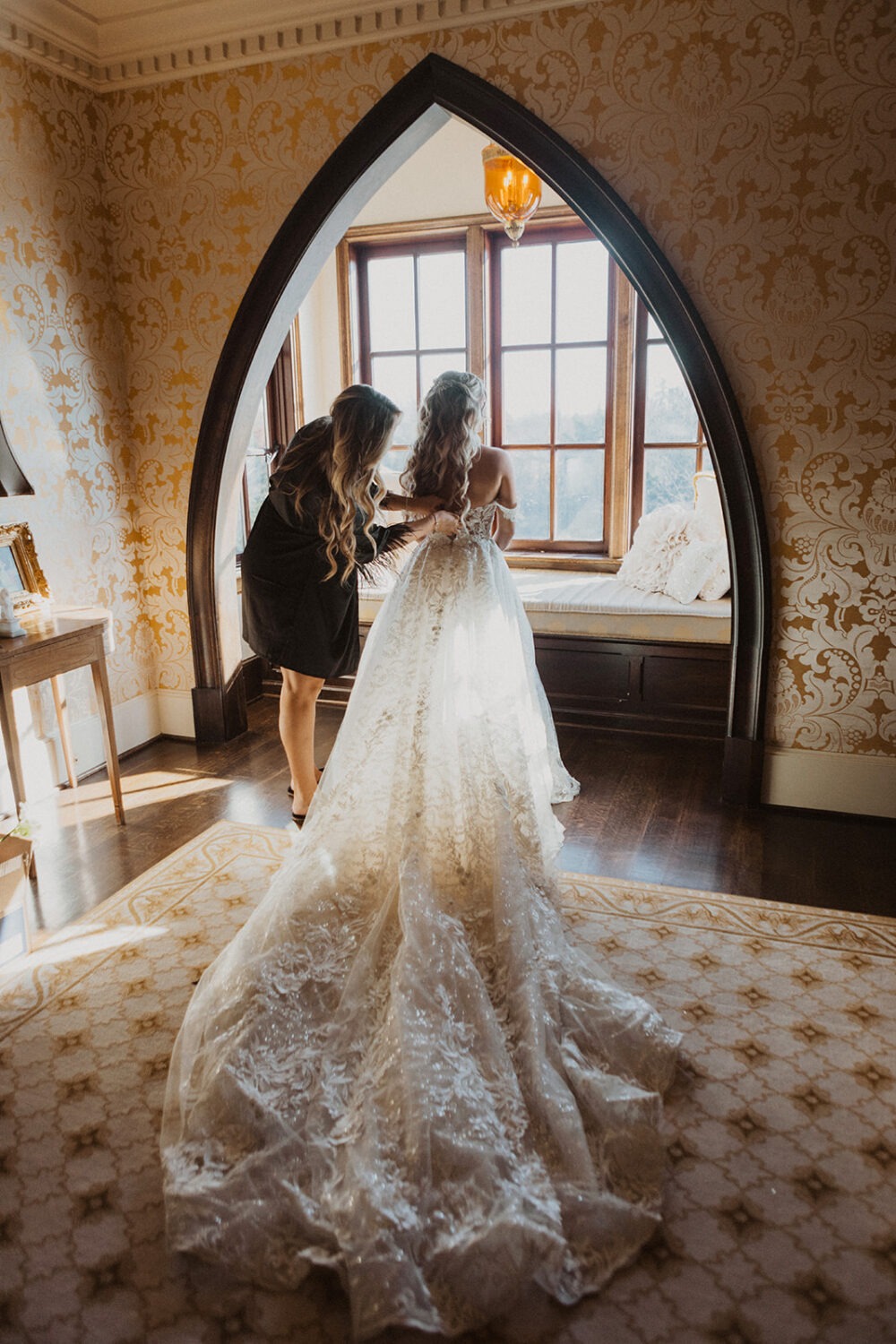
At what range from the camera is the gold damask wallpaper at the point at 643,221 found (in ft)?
9.77

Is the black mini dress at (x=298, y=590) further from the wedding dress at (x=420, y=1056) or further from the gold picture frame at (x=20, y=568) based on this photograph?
the gold picture frame at (x=20, y=568)

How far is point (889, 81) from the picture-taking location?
286cm

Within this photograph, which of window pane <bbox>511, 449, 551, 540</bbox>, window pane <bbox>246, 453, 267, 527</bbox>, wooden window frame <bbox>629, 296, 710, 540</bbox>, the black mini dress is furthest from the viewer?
window pane <bbox>511, 449, 551, 540</bbox>

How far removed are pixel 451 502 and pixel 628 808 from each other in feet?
4.61

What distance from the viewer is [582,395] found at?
17.7 ft

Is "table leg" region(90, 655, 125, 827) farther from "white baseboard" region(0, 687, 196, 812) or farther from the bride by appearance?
the bride

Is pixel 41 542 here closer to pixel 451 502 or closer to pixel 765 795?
pixel 451 502

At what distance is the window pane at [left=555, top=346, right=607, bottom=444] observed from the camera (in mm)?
5344

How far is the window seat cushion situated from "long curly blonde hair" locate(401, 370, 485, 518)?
1488 millimetres

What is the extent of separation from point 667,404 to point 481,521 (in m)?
2.64

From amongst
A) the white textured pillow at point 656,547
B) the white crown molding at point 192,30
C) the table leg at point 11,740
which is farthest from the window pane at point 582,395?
the table leg at point 11,740

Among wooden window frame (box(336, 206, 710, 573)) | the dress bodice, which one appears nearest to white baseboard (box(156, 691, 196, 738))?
the dress bodice

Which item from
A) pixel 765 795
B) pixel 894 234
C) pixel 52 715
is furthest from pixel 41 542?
pixel 894 234

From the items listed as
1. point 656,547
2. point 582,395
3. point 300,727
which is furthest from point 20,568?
point 582,395
